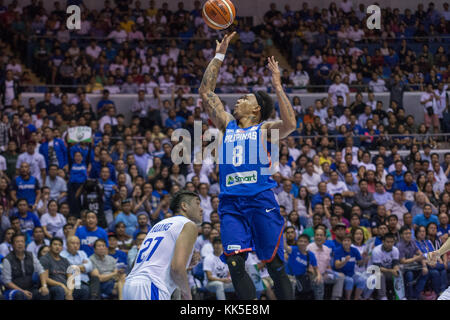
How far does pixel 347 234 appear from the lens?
12.5m

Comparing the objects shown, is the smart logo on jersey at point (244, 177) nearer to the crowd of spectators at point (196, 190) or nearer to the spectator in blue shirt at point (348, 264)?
the crowd of spectators at point (196, 190)

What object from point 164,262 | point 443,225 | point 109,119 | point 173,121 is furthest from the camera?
point 173,121

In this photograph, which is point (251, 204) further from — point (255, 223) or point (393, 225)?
point (393, 225)

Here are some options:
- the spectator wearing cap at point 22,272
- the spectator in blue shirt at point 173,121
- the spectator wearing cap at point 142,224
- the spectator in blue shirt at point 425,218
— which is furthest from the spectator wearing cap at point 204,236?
the spectator in blue shirt at point 173,121

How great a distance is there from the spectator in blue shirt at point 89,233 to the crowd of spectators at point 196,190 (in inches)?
0.7

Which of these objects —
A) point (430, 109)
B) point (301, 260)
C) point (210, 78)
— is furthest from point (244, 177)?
point (430, 109)

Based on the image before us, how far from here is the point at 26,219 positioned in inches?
498

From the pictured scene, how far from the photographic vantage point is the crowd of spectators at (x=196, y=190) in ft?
38.5

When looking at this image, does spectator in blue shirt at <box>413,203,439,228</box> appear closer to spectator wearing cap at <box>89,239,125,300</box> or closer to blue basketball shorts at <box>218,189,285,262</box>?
spectator wearing cap at <box>89,239,125,300</box>

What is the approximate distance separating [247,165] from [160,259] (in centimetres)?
165

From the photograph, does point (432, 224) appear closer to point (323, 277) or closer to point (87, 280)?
point (323, 277)

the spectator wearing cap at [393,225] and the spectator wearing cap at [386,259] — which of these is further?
the spectator wearing cap at [393,225]
